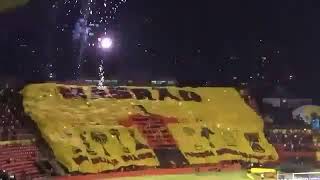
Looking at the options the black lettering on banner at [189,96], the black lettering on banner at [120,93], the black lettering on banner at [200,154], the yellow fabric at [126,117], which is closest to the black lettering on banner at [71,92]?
the yellow fabric at [126,117]

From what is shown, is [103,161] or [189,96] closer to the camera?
[103,161]

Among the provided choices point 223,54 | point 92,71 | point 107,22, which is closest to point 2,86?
point 92,71

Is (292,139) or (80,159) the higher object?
(292,139)

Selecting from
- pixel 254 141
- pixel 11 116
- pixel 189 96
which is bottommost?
pixel 254 141

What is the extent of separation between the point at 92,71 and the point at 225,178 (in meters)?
19.2

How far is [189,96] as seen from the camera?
98.1ft

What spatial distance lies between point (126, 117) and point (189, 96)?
4772 mm

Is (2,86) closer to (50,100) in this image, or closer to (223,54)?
(50,100)

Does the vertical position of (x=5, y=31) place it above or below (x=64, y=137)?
above

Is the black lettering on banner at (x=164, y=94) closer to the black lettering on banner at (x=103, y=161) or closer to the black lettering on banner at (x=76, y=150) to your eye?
the black lettering on banner at (x=103, y=161)

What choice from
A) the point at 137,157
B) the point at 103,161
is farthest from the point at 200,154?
the point at 103,161

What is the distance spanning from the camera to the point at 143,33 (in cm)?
4466

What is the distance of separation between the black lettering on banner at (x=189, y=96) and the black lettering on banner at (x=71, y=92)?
230 inches

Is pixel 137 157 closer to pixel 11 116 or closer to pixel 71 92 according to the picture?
pixel 71 92
